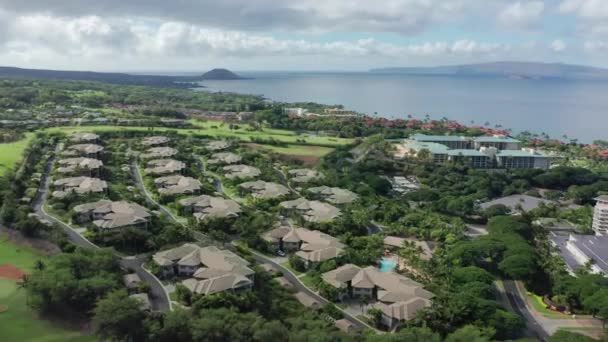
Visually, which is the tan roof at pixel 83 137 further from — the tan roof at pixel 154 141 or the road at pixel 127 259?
the road at pixel 127 259

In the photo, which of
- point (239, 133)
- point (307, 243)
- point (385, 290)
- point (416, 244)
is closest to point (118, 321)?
point (385, 290)

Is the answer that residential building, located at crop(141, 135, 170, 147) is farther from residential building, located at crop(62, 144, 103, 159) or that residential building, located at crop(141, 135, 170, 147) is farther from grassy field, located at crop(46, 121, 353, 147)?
grassy field, located at crop(46, 121, 353, 147)

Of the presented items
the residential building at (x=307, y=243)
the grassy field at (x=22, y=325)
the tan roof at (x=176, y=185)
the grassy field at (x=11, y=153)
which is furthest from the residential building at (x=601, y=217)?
the grassy field at (x=11, y=153)

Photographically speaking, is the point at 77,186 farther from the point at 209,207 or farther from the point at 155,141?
the point at 155,141

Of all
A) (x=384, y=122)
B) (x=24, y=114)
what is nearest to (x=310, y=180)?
(x=384, y=122)

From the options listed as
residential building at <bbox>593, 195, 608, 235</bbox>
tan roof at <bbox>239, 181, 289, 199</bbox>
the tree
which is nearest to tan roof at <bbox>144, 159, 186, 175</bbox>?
tan roof at <bbox>239, 181, 289, 199</bbox>
